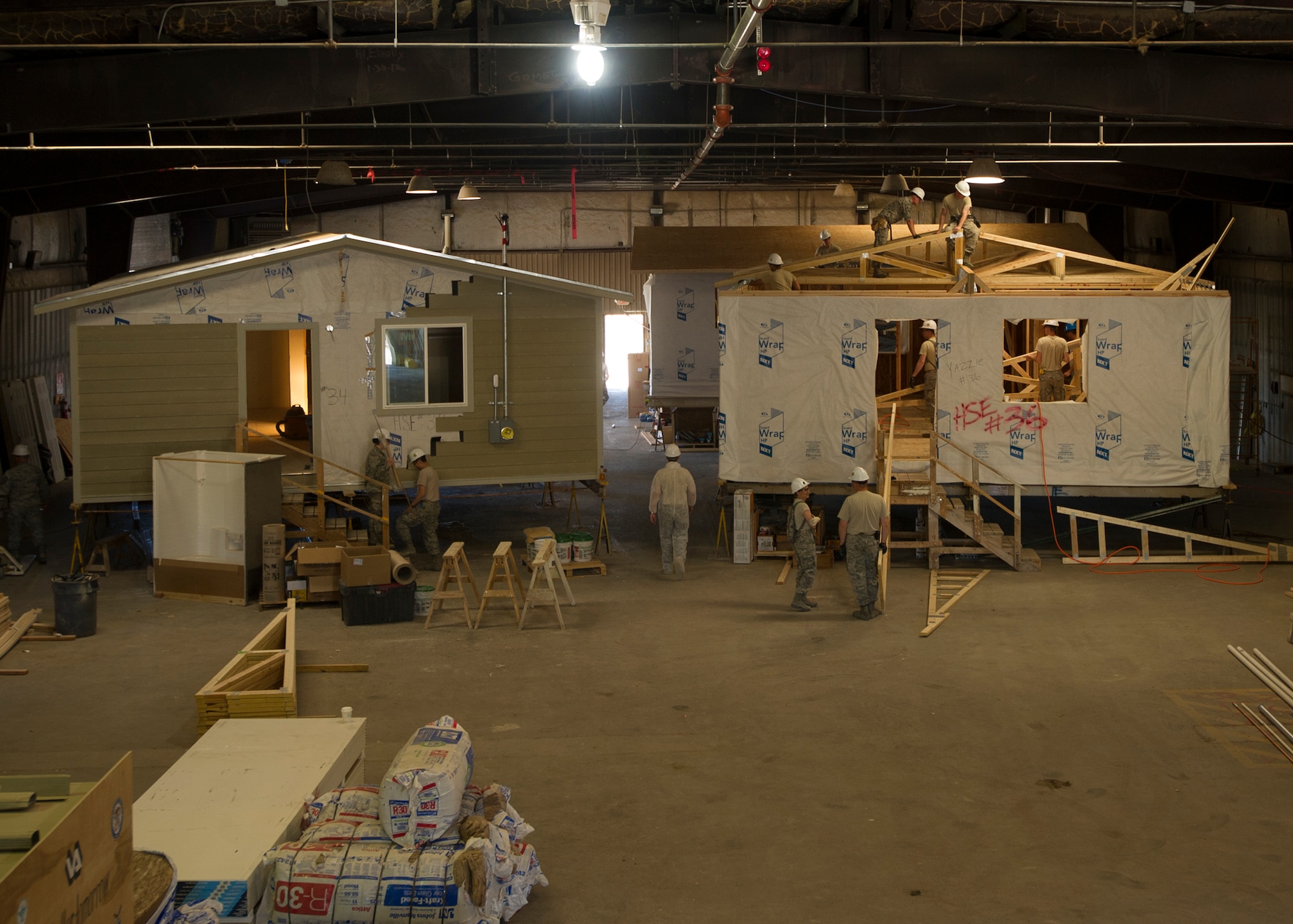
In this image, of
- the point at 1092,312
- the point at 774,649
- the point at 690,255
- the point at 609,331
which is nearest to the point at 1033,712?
the point at 774,649

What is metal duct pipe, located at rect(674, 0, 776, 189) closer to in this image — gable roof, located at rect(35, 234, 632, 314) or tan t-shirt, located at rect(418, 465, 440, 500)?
gable roof, located at rect(35, 234, 632, 314)

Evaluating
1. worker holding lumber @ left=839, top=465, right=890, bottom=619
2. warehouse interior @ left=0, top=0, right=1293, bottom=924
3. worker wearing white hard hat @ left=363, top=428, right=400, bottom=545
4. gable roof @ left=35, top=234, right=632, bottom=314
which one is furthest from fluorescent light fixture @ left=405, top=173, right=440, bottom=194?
worker holding lumber @ left=839, top=465, right=890, bottom=619

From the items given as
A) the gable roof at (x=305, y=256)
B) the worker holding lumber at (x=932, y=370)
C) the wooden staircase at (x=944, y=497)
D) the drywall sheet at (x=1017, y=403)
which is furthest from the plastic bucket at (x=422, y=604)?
the worker holding lumber at (x=932, y=370)

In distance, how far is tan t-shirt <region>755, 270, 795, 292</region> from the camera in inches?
661

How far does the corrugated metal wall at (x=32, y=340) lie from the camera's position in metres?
22.6

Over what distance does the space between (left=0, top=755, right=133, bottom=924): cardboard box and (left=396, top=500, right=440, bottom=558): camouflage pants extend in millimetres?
11733

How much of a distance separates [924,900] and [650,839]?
178 centimetres

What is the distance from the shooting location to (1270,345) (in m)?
24.3

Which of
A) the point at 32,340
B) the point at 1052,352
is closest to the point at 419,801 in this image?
the point at 1052,352

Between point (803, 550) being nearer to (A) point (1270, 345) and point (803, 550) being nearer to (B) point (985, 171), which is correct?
(B) point (985, 171)

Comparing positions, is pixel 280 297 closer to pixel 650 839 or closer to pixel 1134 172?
pixel 650 839

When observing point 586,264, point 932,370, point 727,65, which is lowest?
point 932,370

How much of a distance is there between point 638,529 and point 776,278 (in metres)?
4.34

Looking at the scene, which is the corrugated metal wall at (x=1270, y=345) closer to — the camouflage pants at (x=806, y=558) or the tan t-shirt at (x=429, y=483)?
the camouflage pants at (x=806, y=558)
